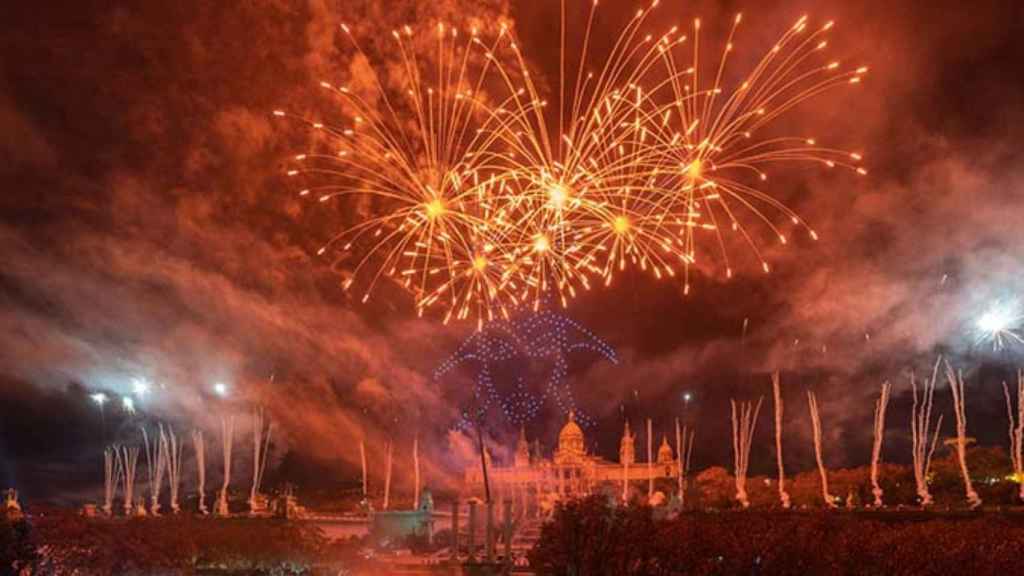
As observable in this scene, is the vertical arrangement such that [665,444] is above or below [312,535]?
above

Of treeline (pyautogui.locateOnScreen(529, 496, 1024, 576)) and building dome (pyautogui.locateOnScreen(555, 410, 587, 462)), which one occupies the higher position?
building dome (pyautogui.locateOnScreen(555, 410, 587, 462))

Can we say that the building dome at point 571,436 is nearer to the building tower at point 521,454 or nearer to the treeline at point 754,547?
the building tower at point 521,454

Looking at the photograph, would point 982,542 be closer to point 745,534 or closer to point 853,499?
point 745,534

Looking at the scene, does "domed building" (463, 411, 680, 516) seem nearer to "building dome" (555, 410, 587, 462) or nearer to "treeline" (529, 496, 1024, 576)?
"building dome" (555, 410, 587, 462)

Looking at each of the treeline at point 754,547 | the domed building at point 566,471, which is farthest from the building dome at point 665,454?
the treeline at point 754,547

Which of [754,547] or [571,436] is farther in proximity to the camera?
[571,436]

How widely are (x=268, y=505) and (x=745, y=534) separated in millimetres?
47162

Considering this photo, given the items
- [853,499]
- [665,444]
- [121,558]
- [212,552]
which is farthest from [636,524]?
[665,444]

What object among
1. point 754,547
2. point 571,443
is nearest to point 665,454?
point 571,443

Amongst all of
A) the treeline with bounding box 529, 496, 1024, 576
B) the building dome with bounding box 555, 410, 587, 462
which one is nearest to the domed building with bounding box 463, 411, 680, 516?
the building dome with bounding box 555, 410, 587, 462

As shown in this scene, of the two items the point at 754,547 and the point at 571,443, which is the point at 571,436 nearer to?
the point at 571,443

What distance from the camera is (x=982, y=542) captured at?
2848 centimetres

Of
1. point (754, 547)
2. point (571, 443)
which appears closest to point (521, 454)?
point (571, 443)

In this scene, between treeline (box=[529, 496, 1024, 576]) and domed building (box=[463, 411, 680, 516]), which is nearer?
treeline (box=[529, 496, 1024, 576])
